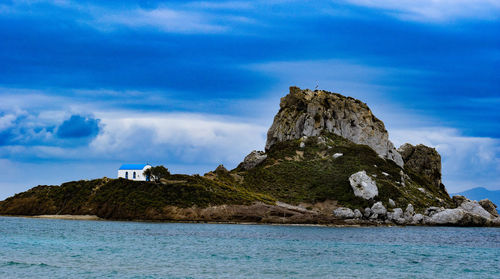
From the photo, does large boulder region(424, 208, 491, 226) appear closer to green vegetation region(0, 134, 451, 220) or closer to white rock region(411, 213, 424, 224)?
white rock region(411, 213, 424, 224)

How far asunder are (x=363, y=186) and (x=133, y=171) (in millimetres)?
67246

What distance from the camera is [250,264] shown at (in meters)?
50.8

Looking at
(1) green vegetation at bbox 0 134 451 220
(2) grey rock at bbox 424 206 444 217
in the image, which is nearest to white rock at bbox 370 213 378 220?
(1) green vegetation at bbox 0 134 451 220

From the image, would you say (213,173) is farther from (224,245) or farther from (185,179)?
(224,245)

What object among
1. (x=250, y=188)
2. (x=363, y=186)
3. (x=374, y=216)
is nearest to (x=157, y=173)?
(x=250, y=188)

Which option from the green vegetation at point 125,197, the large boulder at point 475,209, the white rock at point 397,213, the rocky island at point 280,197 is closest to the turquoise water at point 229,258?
the rocky island at point 280,197

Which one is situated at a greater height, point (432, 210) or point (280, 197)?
point (280, 197)

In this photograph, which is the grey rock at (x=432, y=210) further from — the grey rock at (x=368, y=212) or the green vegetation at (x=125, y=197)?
the green vegetation at (x=125, y=197)

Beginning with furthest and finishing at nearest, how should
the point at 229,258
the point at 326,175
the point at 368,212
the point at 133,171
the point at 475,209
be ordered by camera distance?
1. the point at 326,175
2. the point at 475,209
3. the point at 133,171
4. the point at 368,212
5. the point at 229,258

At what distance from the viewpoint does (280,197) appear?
153 metres

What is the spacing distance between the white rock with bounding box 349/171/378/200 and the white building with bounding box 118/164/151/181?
2340 inches

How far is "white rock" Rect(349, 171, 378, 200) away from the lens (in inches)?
5782

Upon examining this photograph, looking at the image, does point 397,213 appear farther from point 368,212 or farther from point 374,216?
point 368,212

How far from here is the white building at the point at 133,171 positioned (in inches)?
6201
